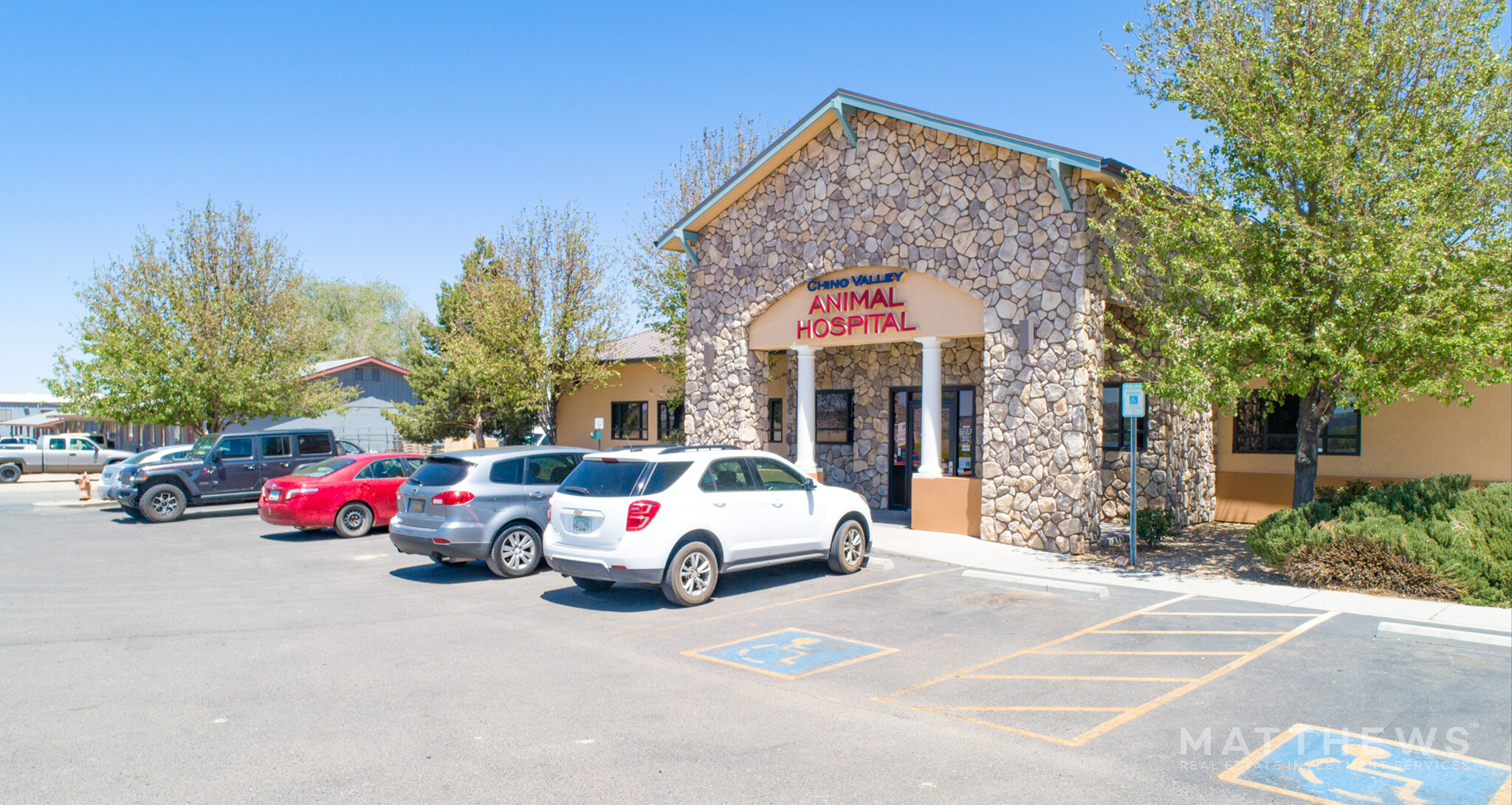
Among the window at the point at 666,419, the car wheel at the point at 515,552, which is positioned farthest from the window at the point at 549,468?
the window at the point at 666,419

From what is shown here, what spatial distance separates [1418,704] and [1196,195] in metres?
7.42

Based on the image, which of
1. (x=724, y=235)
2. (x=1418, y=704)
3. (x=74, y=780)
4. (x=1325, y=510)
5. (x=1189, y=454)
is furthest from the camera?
(x=724, y=235)

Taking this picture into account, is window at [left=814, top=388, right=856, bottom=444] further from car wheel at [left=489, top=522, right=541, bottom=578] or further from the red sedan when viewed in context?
car wheel at [left=489, top=522, right=541, bottom=578]

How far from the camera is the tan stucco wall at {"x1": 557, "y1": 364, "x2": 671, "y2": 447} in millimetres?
25344

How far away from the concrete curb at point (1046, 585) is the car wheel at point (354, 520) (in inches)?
413

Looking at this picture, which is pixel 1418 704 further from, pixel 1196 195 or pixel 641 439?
pixel 641 439

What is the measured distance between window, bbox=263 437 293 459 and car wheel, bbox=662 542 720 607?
13.9m

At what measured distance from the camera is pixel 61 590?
35.5 ft

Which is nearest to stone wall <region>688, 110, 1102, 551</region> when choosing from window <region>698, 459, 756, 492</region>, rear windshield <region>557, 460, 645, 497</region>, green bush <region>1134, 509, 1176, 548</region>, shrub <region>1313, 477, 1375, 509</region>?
green bush <region>1134, 509, 1176, 548</region>

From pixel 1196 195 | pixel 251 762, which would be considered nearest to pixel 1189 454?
pixel 1196 195

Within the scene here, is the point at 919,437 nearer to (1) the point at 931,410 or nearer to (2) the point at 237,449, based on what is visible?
(1) the point at 931,410

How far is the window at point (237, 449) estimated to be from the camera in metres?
19.2

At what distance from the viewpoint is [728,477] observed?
10.1 meters

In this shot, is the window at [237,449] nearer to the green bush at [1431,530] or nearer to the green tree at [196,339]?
the green tree at [196,339]
